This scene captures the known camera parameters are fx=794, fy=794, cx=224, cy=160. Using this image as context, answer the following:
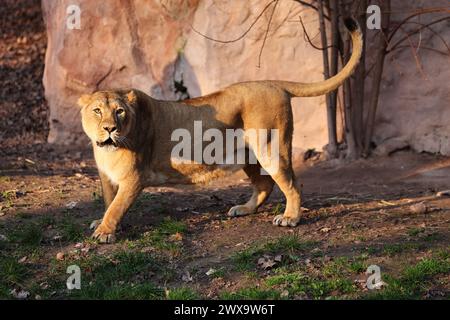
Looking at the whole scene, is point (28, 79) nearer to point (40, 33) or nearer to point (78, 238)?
point (40, 33)

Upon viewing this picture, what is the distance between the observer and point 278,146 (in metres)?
7.29

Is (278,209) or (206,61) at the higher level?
(206,61)

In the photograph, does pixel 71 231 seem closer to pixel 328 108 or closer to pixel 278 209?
pixel 278 209

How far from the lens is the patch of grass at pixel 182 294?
18.8 ft

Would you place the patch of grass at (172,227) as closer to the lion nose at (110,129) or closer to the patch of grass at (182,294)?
the lion nose at (110,129)

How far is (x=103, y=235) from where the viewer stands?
6.82 m

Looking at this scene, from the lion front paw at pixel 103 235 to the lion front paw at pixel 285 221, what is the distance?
4.89 feet

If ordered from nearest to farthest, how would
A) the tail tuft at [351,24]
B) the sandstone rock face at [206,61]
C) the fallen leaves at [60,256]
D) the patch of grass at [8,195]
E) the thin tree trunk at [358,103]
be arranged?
the fallen leaves at [60,256]
the tail tuft at [351,24]
the patch of grass at [8,195]
the thin tree trunk at [358,103]
the sandstone rock face at [206,61]

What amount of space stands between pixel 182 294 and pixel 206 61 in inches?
218

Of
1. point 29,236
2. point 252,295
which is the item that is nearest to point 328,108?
point 29,236

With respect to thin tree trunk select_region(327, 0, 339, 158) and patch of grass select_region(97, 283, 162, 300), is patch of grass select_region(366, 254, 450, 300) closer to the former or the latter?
patch of grass select_region(97, 283, 162, 300)

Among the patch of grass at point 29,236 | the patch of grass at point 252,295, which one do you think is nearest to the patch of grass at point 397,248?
the patch of grass at point 252,295

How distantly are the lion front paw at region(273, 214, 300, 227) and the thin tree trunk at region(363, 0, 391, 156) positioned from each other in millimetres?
3016

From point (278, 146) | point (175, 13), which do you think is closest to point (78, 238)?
point (278, 146)
